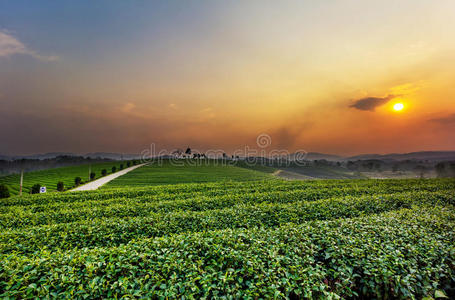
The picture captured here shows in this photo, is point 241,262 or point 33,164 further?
point 33,164

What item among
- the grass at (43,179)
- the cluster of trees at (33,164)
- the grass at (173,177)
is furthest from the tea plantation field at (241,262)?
the cluster of trees at (33,164)

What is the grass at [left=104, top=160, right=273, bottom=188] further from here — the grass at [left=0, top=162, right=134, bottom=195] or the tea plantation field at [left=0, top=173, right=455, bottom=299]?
the tea plantation field at [left=0, top=173, right=455, bottom=299]

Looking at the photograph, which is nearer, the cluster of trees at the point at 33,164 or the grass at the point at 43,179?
the grass at the point at 43,179

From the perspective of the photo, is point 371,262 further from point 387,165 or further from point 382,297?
point 387,165

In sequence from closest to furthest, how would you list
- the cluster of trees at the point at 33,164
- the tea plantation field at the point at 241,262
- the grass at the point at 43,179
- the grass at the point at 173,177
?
the tea plantation field at the point at 241,262 → the grass at the point at 43,179 → the grass at the point at 173,177 → the cluster of trees at the point at 33,164

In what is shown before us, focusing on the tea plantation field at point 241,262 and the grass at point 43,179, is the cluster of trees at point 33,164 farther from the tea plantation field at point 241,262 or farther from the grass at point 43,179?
the tea plantation field at point 241,262

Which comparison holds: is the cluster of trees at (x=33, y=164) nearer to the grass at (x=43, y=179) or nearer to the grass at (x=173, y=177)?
the grass at (x=43, y=179)

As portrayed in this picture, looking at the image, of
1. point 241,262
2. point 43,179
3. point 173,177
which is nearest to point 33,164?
point 43,179

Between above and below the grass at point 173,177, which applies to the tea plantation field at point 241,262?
above

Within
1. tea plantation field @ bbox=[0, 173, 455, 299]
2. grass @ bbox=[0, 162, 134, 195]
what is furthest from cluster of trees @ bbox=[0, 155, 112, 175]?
tea plantation field @ bbox=[0, 173, 455, 299]

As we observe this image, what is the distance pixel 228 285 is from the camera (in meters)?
3.15

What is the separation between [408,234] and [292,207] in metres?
4.07

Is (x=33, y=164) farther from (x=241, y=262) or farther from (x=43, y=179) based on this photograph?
(x=241, y=262)

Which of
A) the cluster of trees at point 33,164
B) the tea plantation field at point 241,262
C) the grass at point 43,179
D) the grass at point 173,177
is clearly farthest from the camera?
the cluster of trees at point 33,164
